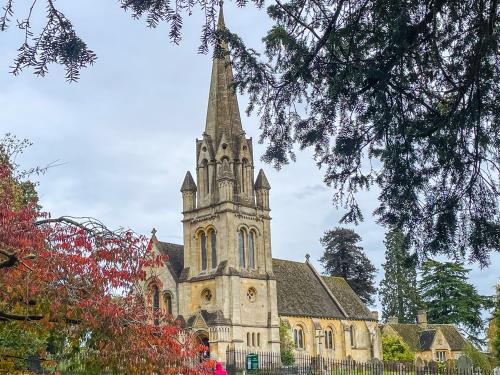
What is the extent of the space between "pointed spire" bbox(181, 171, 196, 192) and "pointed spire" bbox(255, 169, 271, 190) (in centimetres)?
476

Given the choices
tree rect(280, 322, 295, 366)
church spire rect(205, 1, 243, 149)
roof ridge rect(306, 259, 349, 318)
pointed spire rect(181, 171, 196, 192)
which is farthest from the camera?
roof ridge rect(306, 259, 349, 318)

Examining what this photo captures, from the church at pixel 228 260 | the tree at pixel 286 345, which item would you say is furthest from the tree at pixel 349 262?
the tree at pixel 286 345

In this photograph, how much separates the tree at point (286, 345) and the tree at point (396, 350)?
53.6ft

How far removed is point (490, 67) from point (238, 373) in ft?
93.2

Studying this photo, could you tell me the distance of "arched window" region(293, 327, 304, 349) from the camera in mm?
52312

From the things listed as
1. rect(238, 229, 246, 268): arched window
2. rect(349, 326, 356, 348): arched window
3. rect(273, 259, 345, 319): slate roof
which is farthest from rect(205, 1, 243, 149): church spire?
rect(349, 326, 356, 348): arched window

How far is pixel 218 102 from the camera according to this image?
51.8 metres

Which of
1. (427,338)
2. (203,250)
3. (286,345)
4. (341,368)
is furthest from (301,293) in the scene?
(341,368)

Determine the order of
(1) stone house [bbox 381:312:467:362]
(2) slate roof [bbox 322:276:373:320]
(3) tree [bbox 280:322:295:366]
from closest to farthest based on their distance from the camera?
(3) tree [bbox 280:322:295:366] < (2) slate roof [bbox 322:276:373:320] < (1) stone house [bbox 381:312:467:362]

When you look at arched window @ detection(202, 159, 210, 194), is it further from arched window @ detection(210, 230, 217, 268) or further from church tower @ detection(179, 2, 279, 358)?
arched window @ detection(210, 230, 217, 268)

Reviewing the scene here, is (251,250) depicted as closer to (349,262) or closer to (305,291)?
(305,291)

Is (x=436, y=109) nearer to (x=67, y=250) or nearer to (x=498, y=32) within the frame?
(x=498, y=32)

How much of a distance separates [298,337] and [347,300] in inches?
411

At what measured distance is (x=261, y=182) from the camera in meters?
50.9
